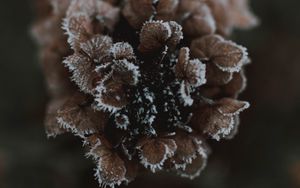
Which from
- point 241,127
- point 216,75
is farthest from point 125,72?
point 241,127

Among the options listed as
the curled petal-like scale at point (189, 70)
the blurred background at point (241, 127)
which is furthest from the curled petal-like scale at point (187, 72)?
the blurred background at point (241, 127)

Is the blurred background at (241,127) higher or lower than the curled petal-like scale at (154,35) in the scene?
lower

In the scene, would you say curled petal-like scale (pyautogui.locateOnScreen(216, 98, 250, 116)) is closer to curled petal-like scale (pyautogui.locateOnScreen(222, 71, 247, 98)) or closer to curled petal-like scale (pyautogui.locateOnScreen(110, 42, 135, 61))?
curled petal-like scale (pyautogui.locateOnScreen(222, 71, 247, 98))

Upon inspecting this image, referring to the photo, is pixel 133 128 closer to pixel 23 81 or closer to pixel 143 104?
pixel 143 104

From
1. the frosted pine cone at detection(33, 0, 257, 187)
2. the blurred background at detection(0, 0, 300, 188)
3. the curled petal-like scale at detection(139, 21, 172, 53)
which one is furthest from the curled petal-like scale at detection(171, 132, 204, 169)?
the blurred background at detection(0, 0, 300, 188)

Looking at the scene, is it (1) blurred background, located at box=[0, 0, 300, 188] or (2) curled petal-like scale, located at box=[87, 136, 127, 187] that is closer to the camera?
(2) curled petal-like scale, located at box=[87, 136, 127, 187]

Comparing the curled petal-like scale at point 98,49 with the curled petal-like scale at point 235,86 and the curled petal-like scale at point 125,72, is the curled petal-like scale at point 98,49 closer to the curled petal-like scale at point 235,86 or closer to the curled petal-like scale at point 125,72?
the curled petal-like scale at point 125,72
